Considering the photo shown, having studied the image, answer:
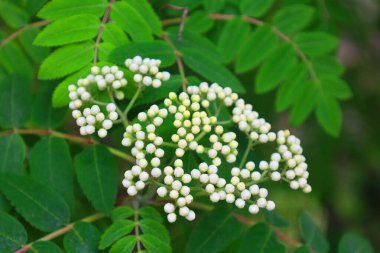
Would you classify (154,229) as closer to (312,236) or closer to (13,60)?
(312,236)

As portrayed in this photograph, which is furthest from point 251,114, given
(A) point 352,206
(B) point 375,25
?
(A) point 352,206

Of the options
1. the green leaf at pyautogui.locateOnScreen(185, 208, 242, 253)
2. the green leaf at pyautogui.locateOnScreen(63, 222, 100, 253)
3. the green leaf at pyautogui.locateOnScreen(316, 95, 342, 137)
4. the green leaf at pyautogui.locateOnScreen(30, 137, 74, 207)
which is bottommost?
the green leaf at pyautogui.locateOnScreen(316, 95, 342, 137)

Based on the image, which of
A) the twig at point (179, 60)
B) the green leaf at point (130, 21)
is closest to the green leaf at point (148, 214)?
the twig at point (179, 60)

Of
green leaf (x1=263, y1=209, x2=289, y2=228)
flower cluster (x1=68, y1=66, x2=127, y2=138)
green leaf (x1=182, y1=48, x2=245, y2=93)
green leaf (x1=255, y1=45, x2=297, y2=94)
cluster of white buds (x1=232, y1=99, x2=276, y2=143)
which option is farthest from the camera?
green leaf (x1=255, y1=45, x2=297, y2=94)

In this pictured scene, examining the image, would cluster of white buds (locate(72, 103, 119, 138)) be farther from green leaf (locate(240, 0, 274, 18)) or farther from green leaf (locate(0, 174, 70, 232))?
green leaf (locate(240, 0, 274, 18))

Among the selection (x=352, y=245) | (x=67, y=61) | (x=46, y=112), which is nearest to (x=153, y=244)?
(x=67, y=61)

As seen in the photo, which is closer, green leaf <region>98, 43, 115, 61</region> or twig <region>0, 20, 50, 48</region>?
green leaf <region>98, 43, 115, 61</region>

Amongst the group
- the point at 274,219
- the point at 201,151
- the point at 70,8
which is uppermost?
the point at 70,8

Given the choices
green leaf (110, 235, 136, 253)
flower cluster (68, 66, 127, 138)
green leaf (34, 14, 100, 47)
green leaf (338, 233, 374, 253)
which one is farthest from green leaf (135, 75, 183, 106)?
green leaf (338, 233, 374, 253)
